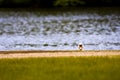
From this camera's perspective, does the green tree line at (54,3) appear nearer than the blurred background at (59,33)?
No

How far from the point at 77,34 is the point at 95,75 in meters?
32.4

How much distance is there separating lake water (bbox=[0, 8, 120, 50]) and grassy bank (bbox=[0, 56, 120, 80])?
16.3 m

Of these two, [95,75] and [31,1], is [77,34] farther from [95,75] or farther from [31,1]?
[31,1]

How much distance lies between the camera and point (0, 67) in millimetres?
17719

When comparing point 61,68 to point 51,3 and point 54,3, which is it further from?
point 51,3

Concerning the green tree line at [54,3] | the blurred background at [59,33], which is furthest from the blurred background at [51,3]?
the blurred background at [59,33]

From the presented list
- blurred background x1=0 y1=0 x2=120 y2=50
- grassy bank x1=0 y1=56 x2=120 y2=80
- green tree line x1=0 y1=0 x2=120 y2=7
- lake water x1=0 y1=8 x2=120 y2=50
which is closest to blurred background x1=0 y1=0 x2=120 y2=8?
green tree line x1=0 y1=0 x2=120 y2=7

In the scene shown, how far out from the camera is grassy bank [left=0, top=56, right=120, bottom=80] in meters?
15.6

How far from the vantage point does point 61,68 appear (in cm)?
1717

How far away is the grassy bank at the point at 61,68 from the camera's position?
15.6 m

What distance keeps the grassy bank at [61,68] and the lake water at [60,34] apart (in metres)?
16.3

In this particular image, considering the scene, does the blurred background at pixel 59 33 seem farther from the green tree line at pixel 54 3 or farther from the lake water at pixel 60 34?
the green tree line at pixel 54 3

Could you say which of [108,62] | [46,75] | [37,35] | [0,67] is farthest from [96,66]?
[37,35]

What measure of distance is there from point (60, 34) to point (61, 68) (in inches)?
1230
